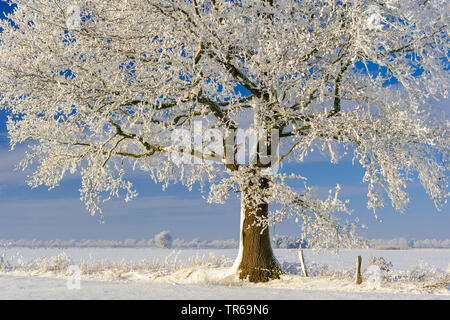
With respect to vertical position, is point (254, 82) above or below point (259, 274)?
above

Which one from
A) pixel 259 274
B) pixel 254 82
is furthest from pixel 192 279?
pixel 254 82

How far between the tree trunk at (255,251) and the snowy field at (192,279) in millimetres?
384

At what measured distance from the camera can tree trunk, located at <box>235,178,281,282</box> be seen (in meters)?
13.3

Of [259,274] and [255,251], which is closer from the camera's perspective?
[259,274]

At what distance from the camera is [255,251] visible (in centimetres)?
1345

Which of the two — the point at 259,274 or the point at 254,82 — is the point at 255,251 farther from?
the point at 254,82

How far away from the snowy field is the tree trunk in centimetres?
38

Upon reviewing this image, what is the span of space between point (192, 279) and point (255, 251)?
7.18ft

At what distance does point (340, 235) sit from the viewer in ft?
40.2

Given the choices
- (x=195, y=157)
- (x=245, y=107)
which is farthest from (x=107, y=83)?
(x=245, y=107)

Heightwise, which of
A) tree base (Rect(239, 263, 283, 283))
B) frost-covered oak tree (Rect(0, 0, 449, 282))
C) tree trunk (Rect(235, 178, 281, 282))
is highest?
frost-covered oak tree (Rect(0, 0, 449, 282))

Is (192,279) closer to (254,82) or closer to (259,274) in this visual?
(259,274)

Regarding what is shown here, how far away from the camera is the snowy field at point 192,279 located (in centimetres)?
717
